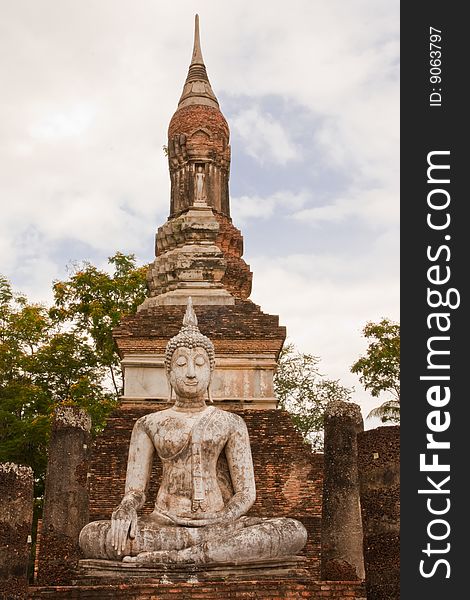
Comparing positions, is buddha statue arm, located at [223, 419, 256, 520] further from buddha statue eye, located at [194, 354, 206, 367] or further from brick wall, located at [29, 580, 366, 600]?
brick wall, located at [29, 580, 366, 600]

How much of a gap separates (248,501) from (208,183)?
35.7ft

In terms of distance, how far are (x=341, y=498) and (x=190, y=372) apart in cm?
480

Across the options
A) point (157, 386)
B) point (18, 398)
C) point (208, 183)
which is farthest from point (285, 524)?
point (18, 398)

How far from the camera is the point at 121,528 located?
688 cm

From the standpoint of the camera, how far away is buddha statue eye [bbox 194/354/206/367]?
7.88m

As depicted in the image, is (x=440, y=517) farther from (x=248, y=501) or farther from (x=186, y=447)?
(x=186, y=447)

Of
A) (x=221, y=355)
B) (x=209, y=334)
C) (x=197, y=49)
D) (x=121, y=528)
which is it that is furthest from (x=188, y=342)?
(x=197, y=49)

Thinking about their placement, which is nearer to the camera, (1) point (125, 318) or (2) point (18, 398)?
(1) point (125, 318)

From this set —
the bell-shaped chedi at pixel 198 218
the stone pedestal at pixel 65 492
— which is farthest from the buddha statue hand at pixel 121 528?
the bell-shaped chedi at pixel 198 218

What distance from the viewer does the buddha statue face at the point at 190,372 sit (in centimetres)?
777

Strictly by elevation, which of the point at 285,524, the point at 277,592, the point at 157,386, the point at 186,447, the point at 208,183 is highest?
the point at 208,183

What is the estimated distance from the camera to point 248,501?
7.42m

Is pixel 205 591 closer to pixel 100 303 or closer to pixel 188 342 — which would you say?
pixel 188 342

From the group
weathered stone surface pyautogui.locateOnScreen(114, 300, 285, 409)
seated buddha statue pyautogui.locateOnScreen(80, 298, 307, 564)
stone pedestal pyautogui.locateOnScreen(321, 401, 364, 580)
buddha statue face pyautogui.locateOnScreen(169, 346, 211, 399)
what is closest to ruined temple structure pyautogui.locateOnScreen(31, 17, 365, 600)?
Result: weathered stone surface pyautogui.locateOnScreen(114, 300, 285, 409)
